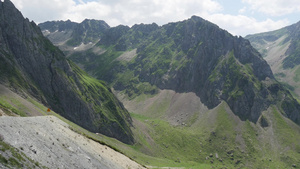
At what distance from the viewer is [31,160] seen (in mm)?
32656

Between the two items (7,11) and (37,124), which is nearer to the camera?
(37,124)

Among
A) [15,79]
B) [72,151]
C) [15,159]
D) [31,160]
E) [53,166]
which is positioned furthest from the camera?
[15,79]

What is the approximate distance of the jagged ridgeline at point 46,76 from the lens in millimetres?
149500

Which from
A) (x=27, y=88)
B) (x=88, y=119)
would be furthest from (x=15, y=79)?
(x=88, y=119)

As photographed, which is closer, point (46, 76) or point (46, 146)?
point (46, 146)

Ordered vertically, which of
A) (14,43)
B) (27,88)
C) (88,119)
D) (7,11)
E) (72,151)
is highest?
(7,11)

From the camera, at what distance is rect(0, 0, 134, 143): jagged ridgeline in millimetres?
149500

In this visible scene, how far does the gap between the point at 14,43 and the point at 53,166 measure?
15742 centimetres

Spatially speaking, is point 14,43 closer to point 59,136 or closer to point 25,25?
point 25,25

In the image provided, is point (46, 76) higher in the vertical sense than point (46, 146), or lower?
higher

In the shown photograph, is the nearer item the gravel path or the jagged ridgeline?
the gravel path

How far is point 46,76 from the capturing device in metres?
167

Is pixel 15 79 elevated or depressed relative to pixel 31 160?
elevated

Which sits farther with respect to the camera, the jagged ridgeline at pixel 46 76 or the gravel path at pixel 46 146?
the jagged ridgeline at pixel 46 76
